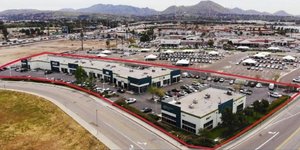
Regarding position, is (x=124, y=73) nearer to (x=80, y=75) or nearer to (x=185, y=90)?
(x=80, y=75)

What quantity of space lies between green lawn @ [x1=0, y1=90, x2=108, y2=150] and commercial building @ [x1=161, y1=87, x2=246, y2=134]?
388 inches

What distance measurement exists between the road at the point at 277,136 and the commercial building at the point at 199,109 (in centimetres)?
→ 447

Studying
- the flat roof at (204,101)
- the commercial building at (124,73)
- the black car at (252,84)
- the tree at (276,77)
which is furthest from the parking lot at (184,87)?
the tree at (276,77)

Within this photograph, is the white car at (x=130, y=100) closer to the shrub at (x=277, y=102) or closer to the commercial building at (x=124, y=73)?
the commercial building at (x=124, y=73)

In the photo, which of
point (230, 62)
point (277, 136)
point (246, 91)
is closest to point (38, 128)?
point (277, 136)

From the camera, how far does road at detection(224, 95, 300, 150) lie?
29844 mm

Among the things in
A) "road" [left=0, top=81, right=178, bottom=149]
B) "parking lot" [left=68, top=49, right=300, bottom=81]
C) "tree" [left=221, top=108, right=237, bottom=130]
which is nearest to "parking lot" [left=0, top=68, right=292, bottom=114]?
"road" [left=0, top=81, right=178, bottom=149]

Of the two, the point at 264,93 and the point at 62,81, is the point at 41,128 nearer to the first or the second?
the point at 62,81

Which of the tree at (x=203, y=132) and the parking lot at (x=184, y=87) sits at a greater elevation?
the parking lot at (x=184, y=87)

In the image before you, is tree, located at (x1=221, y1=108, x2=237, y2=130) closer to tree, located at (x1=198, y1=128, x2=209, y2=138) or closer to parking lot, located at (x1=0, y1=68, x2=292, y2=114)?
tree, located at (x1=198, y1=128, x2=209, y2=138)

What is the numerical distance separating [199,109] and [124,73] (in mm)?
22489

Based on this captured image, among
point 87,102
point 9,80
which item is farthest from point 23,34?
point 87,102

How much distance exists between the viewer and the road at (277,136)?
29844 millimetres

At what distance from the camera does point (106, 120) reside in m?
36.8
